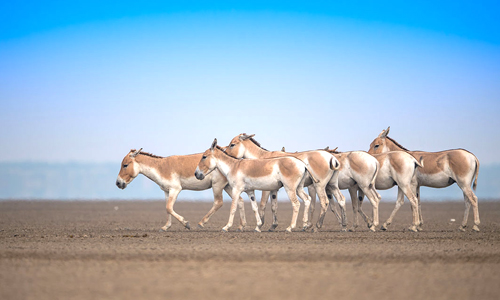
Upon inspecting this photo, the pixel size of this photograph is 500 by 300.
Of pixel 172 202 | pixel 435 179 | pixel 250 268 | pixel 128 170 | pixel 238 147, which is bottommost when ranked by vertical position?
pixel 250 268

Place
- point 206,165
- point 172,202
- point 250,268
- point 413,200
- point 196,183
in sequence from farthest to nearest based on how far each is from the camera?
point 196,183
point 172,202
point 206,165
point 413,200
point 250,268

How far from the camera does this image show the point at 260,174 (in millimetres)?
19047

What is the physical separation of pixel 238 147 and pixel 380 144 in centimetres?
541

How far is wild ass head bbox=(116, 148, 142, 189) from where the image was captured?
21.5 metres

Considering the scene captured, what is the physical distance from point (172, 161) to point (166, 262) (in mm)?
9538

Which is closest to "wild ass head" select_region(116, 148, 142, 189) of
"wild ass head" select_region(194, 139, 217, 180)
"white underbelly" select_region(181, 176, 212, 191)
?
"white underbelly" select_region(181, 176, 212, 191)

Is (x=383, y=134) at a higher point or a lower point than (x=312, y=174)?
higher

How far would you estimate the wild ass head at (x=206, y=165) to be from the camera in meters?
20.1

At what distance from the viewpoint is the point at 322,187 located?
63.4ft

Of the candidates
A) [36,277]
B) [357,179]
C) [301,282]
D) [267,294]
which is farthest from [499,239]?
[36,277]

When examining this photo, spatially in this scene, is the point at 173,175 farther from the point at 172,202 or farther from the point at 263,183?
the point at 263,183

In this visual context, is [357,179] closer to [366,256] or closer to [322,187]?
[322,187]

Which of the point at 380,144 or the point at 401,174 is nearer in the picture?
the point at 401,174

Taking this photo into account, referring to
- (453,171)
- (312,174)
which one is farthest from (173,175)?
(453,171)
